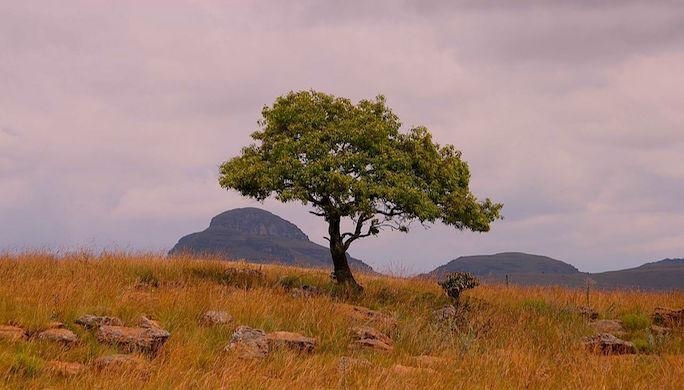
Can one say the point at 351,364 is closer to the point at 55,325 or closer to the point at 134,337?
the point at 134,337

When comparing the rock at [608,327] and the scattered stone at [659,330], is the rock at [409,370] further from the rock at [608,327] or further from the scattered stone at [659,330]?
the scattered stone at [659,330]

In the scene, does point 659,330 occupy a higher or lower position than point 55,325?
higher

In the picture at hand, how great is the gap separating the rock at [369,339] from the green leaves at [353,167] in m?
7.55

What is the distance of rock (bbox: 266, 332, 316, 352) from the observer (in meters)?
12.6

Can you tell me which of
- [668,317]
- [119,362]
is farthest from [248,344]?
[668,317]

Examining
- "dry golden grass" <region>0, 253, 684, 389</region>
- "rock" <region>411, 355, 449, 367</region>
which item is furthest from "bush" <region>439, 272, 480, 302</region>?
"rock" <region>411, 355, 449, 367</region>

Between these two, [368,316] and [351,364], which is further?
[368,316]

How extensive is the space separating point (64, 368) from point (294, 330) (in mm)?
6260

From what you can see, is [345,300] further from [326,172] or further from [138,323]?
[138,323]

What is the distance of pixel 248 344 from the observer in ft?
38.9

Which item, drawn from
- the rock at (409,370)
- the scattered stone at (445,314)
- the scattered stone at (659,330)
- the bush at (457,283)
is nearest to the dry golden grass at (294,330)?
the rock at (409,370)

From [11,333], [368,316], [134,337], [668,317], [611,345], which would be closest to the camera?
[11,333]

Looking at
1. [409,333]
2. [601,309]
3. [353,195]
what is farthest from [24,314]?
[601,309]

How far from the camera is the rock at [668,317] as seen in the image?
21.3 metres
